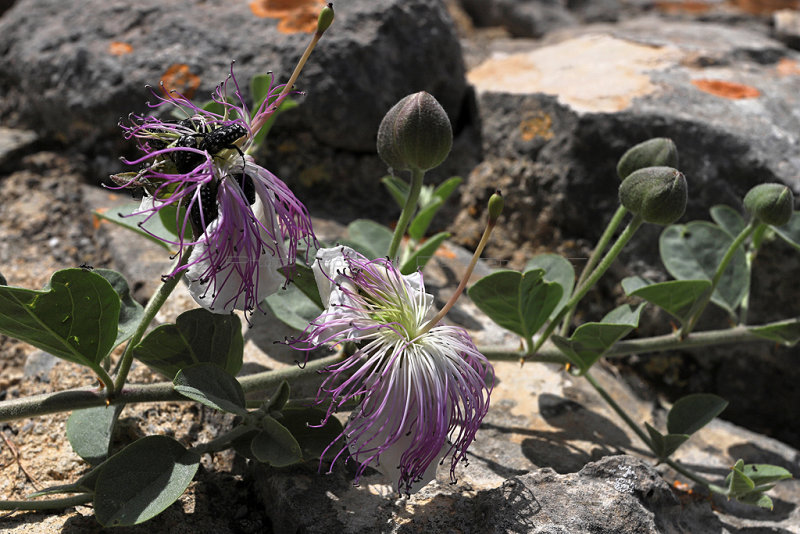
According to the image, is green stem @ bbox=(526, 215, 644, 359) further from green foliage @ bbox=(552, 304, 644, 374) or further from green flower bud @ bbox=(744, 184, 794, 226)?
green flower bud @ bbox=(744, 184, 794, 226)

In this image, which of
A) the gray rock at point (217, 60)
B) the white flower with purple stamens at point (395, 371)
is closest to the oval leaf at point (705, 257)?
the white flower with purple stamens at point (395, 371)

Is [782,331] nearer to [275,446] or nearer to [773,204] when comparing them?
[773,204]

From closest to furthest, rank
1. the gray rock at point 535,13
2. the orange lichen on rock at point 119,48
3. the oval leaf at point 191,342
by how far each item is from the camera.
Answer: the oval leaf at point 191,342 < the orange lichen on rock at point 119,48 < the gray rock at point 535,13

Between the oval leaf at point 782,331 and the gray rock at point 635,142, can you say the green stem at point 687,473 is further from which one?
the gray rock at point 635,142

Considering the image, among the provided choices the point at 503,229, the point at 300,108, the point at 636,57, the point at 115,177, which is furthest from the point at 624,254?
the point at 115,177

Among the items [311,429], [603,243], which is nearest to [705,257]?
[603,243]

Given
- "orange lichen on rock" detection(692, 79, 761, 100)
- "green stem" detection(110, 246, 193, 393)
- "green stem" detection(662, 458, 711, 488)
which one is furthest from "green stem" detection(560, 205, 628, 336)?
"orange lichen on rock" detection(692, 79, 761, 100)
